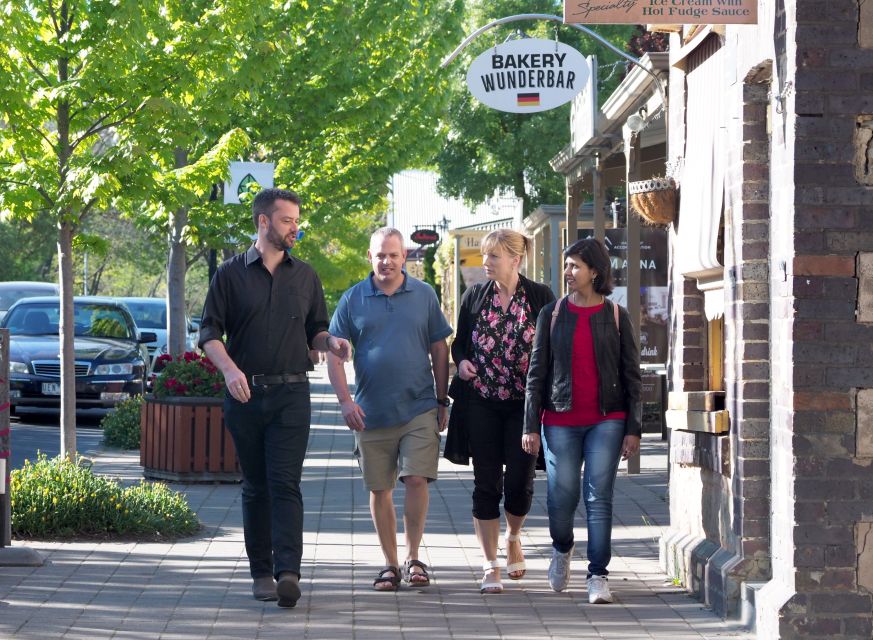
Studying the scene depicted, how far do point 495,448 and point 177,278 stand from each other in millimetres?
10875

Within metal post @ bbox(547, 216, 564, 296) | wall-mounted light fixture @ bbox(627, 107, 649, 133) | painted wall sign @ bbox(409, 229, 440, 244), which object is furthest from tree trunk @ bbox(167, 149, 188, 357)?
painted wall sign @ bbox(409, 229, 440, 244)

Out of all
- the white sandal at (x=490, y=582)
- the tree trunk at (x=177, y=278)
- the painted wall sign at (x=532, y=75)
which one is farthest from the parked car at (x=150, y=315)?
the white sandal at (x=490, y=582)

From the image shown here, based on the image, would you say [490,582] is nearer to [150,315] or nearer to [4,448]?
[4,448]

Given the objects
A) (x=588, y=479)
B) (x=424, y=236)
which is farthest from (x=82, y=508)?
(x=424, y=236)

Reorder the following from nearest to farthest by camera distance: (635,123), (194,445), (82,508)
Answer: (82,508) < (635,123) < (194,445)

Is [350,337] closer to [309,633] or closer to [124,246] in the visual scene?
[309,633]

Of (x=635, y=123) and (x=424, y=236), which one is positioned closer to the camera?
(x=635, y=123)

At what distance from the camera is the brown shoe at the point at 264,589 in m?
7.12

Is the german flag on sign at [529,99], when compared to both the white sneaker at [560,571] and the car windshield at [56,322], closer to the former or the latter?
the white sneaker at [560,571]

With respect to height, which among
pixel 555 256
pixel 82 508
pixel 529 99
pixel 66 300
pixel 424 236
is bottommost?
pixel 82 508

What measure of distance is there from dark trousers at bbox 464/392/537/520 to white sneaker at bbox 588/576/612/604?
2.27 feet

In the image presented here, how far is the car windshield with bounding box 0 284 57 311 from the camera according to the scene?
25.7 metres

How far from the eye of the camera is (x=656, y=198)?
326 inches

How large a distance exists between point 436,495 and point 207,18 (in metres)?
4.14
